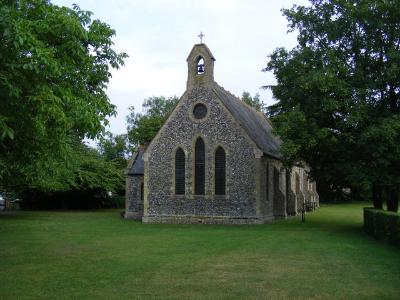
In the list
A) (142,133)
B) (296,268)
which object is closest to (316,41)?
(296,268)

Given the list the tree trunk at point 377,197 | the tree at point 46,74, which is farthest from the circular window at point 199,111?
the tree at point 46,74

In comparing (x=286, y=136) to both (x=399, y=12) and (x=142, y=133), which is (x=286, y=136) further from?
(x=142, y=133)

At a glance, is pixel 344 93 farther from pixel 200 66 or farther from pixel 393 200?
pixel 200 66

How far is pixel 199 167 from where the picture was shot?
30438 millimetres

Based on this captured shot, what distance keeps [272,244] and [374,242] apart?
169 inches

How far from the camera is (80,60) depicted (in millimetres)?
10406

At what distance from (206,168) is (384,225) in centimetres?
1327

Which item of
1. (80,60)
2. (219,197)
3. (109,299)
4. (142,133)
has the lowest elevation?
(109,299)

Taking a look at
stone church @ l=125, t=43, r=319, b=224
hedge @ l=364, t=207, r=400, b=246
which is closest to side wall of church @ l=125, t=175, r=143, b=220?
stone church @ l=125, t=43, r=319, b=224

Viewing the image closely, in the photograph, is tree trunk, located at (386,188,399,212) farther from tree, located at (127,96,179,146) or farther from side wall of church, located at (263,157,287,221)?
tree, located at (127,96,179,146)

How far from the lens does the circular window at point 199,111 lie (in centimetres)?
3062

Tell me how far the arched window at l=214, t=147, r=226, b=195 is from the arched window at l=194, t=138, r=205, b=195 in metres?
0.88

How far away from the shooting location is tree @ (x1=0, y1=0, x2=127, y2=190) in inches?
315

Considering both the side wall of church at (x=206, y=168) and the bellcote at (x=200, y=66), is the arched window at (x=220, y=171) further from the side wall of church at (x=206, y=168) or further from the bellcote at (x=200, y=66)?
the bellcote at (x=200, y=66)
